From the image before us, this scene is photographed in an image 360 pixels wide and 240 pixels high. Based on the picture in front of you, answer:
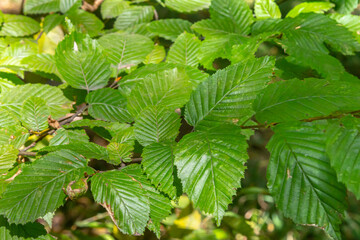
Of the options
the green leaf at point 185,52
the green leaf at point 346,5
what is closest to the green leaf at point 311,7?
the green leaf at point 346,5

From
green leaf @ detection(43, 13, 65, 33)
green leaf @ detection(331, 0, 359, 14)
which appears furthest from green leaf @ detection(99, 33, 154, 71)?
green leaf @ detection(331, 0, 359, 14)

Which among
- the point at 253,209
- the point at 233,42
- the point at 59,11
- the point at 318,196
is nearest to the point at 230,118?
the point at 318,196

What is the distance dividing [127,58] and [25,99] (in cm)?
30

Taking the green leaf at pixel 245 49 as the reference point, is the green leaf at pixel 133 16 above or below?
below

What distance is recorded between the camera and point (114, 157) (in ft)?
1.93

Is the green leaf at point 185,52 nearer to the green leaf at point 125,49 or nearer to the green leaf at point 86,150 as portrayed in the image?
the green leaf at point 125,49

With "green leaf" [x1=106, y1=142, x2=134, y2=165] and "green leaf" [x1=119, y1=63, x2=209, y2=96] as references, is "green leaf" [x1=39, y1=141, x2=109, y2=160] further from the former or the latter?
"green leaf" [x1=119, y1=63, x2=209, y2=96]

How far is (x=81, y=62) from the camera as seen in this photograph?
0.71 m

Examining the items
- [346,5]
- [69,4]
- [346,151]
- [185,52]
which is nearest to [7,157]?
[185,52]

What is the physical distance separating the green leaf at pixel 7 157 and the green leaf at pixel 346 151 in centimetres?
61

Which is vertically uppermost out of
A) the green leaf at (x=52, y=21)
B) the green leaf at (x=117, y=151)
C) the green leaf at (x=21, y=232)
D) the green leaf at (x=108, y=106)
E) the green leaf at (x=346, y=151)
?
the green leaf at (x=346, y=151)

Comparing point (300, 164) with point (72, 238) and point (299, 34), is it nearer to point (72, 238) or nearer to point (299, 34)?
point (299, 34)

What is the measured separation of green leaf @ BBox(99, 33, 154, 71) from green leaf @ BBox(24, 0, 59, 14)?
408 mm

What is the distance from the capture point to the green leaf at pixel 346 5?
1096 mm
